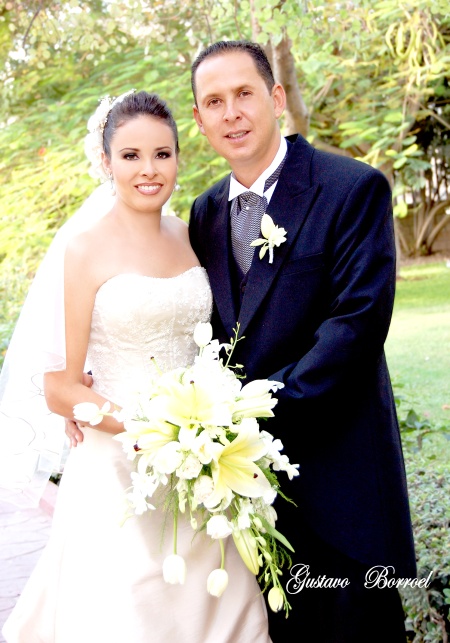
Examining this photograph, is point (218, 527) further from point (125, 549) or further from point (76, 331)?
point (76, 331)

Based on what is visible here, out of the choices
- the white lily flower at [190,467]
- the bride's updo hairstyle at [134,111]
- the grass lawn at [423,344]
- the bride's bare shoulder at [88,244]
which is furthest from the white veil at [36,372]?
the grass lawn at [423,344]

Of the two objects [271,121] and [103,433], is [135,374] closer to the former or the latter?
[103,433]

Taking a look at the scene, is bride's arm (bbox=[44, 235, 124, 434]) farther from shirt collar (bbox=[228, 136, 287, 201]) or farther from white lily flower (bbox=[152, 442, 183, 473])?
white lily flower (bbox=[152, 442, 183, 473])

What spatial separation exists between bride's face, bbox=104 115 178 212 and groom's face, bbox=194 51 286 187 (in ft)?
0.61

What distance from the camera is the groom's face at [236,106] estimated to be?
2896mm

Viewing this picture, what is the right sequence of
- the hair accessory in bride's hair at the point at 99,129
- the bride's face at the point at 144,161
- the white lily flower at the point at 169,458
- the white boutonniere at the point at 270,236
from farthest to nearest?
1. the hair accessory in bride's hair at the point at 99,129
2. the bride's face at the point at 144,161
3. the white boutonniere at the point at 270,236
4. the white lily flower at the point at 169,458

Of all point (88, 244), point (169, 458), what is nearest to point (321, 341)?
point (169, 458)

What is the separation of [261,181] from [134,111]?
0.52 m

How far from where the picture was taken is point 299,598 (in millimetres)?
2902

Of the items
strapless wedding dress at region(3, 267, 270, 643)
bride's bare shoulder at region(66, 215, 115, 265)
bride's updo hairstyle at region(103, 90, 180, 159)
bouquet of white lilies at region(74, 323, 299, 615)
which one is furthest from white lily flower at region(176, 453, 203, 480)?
bride's updo hairstyle at region(103, 90, 180, 159)

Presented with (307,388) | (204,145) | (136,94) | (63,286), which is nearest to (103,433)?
(63,286)
